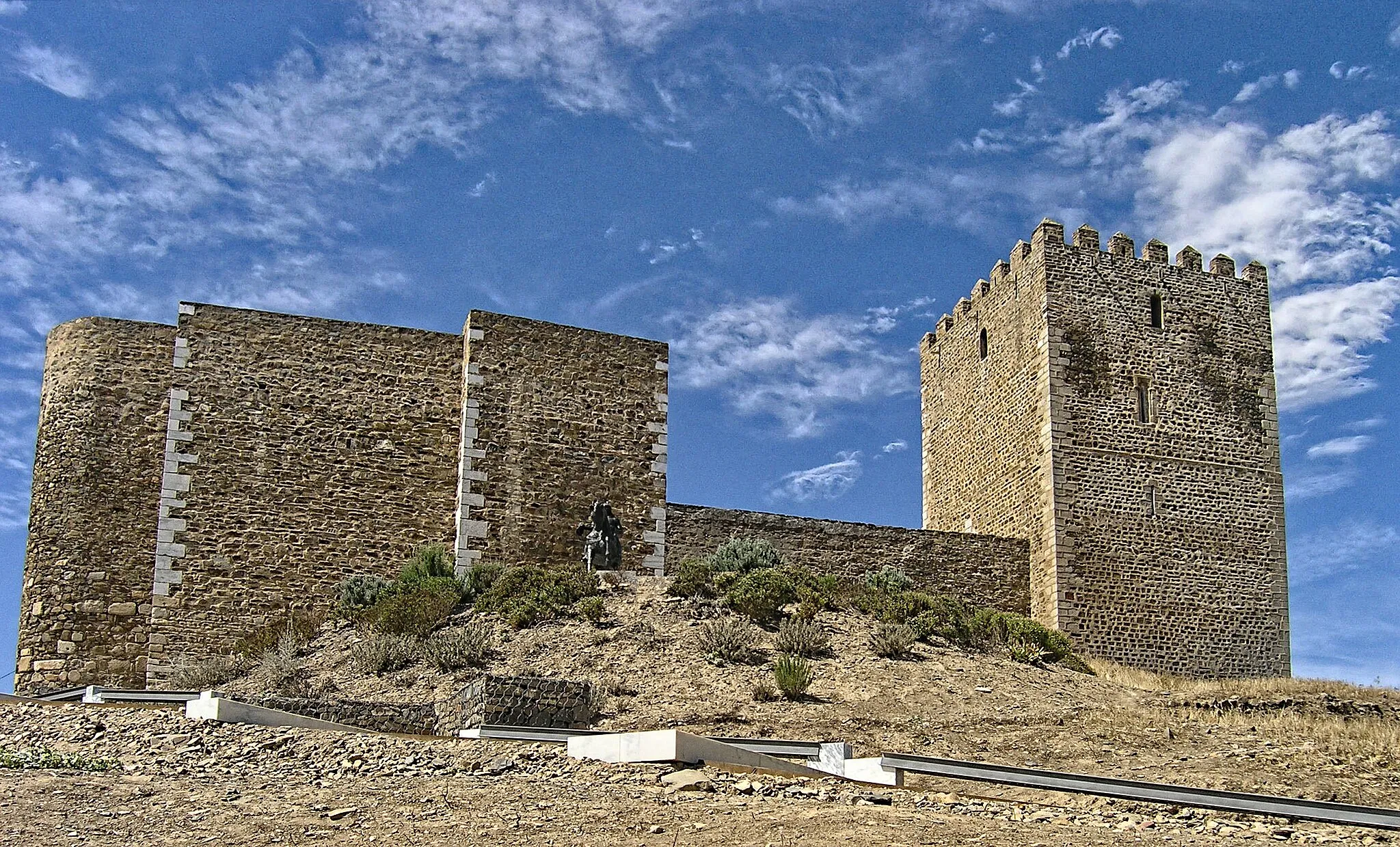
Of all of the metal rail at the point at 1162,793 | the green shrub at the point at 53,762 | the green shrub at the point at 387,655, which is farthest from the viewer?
the green shrub at the point at 387,655

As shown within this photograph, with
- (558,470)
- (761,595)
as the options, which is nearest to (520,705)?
(761,595)

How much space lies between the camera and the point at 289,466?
19.2 metres

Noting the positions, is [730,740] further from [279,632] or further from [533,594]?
[279,632]

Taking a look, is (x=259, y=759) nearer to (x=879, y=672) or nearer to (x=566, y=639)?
(x=566, y=639)

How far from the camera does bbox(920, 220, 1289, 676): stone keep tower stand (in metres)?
23.5

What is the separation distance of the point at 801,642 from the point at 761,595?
1.19 meters

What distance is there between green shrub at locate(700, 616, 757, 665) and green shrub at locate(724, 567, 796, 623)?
737 millimetres

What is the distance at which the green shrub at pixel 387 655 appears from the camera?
16.2m

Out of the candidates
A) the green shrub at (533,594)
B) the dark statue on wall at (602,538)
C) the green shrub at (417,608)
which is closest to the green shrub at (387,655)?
the green shrub at (417,608)

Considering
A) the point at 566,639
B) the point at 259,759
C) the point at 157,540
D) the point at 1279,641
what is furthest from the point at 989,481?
the point at 259,759

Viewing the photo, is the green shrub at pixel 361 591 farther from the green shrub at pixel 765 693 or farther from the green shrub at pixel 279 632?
the green shrub at pixel 765 693

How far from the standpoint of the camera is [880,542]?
23094 millimetres

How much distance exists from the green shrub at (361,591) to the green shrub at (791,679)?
600 centimetres

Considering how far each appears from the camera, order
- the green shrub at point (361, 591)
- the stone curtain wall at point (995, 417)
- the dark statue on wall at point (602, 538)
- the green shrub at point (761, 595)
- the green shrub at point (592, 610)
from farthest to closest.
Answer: the stone curtain wall at point (995, 417) → the dark statue on wall at point (602, 538) → the green shrub at point (361, 591) → the green shrub at point (761, 595) → the green shrub at point (592, 610)
